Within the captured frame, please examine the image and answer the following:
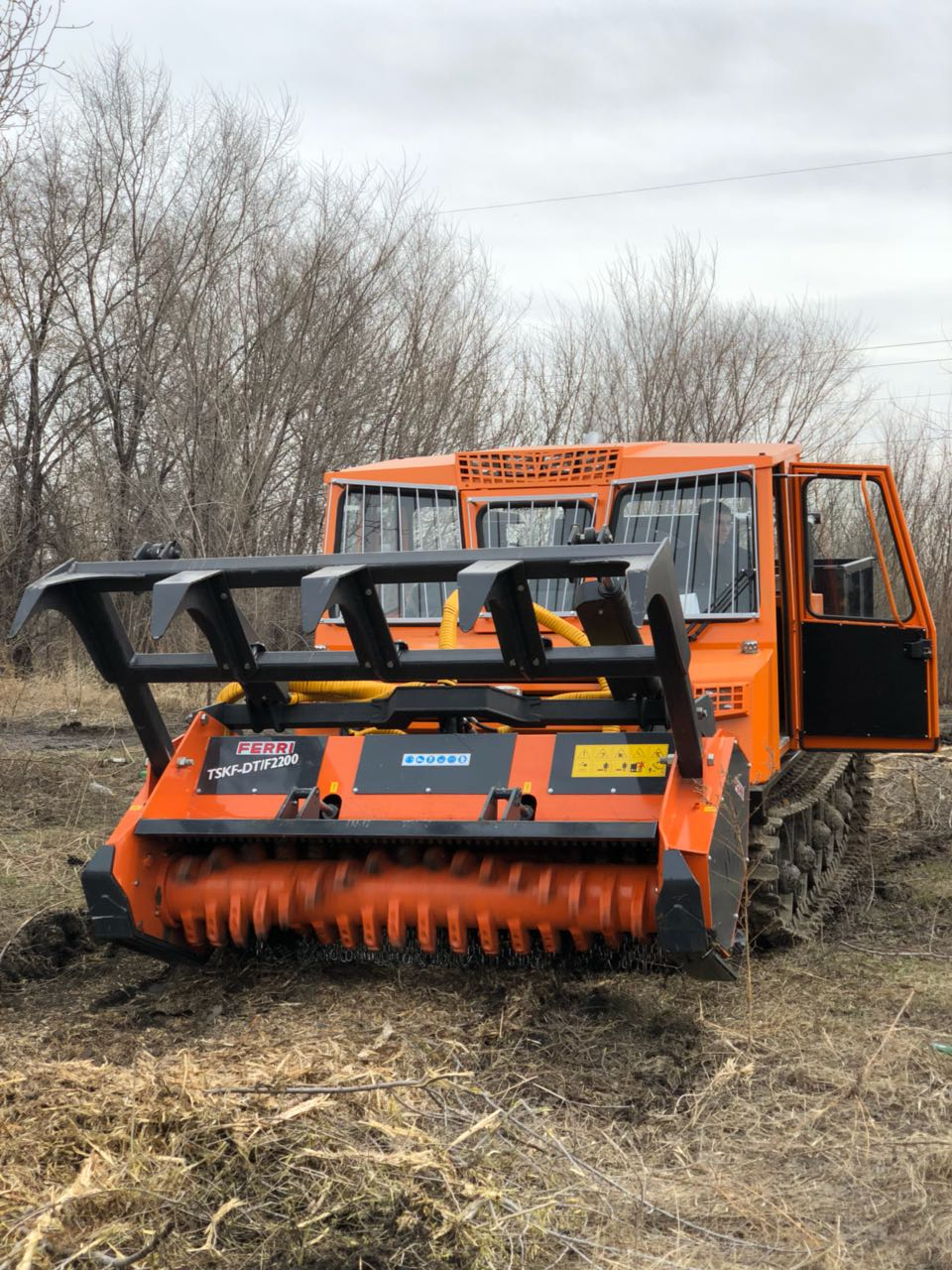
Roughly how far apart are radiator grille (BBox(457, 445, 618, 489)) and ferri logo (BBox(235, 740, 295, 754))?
2.17 meters

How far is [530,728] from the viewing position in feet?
20.0

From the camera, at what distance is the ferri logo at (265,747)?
19.9ft

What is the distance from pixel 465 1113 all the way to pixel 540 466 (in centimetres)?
407

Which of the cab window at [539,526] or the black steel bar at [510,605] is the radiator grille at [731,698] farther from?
the black steel bar at [510,605]

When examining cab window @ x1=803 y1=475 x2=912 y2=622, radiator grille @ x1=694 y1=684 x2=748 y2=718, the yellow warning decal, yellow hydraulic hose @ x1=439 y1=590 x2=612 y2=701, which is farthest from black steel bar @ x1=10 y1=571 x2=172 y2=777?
cab window @ x1=803 y1=475 x2=912 y2=622

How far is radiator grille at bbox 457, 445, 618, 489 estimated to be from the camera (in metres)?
7.46

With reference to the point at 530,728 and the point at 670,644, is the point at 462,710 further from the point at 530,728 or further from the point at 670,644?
the point at 670,644

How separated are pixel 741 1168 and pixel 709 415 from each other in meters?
24.3

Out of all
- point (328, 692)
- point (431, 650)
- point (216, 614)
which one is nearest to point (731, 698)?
point (431, 650)

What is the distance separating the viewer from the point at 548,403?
26.0m

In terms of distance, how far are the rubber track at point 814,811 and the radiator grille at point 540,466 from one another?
1921 millimetres

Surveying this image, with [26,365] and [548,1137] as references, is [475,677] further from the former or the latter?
[26,365]

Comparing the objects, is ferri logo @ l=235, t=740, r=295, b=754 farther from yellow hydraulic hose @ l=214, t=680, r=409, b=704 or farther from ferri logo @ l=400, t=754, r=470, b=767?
ferri logo @ l=400, t=754, r=470, b=767

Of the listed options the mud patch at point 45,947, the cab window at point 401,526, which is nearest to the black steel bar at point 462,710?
the mud patch at point 45,947
